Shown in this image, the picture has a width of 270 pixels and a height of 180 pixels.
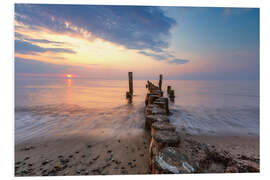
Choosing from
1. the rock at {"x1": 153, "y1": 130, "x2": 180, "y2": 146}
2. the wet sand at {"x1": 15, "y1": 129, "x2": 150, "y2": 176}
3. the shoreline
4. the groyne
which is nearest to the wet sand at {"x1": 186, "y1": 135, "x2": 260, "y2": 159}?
the shoreline

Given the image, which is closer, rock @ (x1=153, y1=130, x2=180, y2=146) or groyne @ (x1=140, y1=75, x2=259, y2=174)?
groyne @ (x1=140, y1=75, x2=259, y2=174)

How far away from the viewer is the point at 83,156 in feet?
8.06

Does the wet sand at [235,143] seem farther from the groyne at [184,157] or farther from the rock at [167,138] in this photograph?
the rock at [167,138]

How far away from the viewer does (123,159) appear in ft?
7.68

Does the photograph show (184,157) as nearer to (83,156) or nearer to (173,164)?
(173,164)

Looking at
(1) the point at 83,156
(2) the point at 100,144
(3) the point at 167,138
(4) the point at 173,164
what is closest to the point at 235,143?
(3) the point at 167,138

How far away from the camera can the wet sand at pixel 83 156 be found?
214cm

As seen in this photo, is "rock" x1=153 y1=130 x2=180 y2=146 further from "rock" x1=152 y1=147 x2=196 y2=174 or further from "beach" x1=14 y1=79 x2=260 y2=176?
"beach" x1=14 y1=79 x2=260 y2=176

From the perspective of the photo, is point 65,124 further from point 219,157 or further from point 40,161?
point 219,157

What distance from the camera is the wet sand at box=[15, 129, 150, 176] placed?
214cm

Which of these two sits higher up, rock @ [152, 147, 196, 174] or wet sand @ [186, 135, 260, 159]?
rock @ [152, 147, 196, 174]

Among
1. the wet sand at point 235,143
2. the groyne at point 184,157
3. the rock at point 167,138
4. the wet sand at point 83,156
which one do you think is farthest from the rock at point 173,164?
the wet sand at point 235,143
